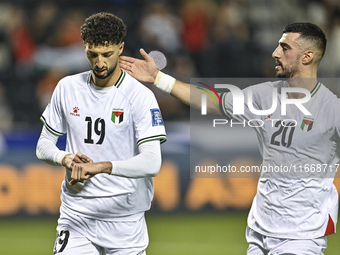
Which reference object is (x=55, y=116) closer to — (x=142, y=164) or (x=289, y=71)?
(x=142, y=164)

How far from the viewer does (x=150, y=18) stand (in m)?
9.96

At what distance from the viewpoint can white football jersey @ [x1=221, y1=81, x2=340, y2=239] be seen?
3836 mm

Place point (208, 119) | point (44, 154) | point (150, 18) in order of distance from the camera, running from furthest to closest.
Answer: point (150, 18), point (208, 119), point (44, 154)

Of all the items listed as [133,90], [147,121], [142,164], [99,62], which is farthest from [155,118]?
[99,62]

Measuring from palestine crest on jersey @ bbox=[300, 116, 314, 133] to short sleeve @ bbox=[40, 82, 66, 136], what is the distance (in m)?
1.88

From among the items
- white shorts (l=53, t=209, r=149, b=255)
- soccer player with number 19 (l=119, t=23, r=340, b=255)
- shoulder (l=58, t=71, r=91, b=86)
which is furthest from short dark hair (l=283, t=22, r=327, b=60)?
white shorts (l=53, t=209, r=149, b=255)

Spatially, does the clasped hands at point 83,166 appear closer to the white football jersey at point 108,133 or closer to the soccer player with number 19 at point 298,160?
the white football jersey at point 108,133

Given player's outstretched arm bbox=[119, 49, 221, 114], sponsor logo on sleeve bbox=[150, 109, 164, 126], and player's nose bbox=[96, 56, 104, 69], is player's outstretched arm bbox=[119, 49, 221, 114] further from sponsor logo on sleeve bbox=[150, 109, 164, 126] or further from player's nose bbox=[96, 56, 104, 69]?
player's nose bbox=[96, 56, 104, 69]

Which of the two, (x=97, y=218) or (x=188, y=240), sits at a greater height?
(x=97, y=218)

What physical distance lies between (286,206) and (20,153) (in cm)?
480

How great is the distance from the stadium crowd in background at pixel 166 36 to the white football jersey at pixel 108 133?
5007 mm

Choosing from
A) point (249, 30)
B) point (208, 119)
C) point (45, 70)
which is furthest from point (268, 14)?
point (45, 70)

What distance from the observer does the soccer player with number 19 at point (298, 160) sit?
384 centimetres

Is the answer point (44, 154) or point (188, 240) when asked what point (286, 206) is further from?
point (188, 240)
